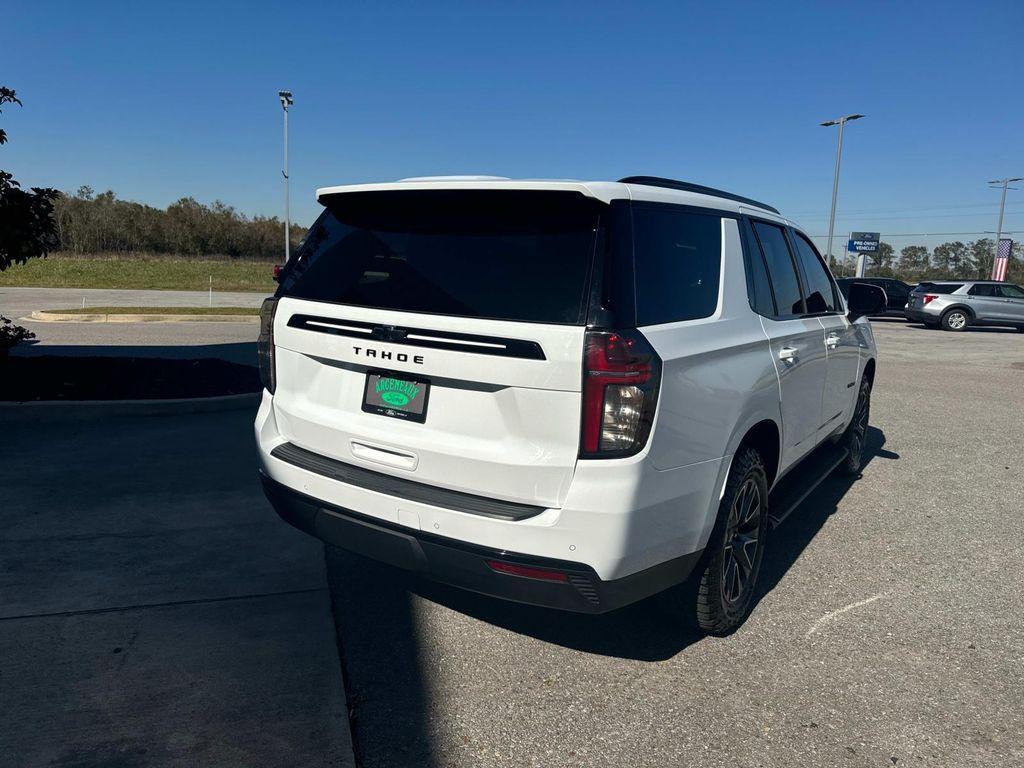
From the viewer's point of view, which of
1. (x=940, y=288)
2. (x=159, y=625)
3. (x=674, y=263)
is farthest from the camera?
(x=940, y=288)

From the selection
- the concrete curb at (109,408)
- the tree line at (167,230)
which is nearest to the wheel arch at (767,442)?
the concrete curb at (109,408)

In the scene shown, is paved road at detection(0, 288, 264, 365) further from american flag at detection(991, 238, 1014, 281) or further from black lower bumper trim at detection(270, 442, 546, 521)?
american flag at detection(991, 238, 1014, 281)

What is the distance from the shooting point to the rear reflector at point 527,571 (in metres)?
2.59

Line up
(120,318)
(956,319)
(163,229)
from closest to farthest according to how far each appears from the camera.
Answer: (120,318), (956,319), (163,229)

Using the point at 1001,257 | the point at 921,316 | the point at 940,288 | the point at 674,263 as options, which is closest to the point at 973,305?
the point at 940,288

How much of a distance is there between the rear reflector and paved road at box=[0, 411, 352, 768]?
0.78m

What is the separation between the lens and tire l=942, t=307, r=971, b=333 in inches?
894

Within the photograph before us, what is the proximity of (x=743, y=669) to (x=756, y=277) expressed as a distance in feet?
5.94

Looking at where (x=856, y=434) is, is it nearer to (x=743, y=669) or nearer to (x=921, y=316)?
(x=743, y=669)

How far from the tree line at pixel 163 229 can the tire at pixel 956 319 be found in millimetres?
40119

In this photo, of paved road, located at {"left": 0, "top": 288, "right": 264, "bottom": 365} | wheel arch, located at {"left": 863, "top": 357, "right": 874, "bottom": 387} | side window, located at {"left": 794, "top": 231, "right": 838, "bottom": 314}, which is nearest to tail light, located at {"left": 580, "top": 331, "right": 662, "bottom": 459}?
side window, located at {"left": 794, "top": 231, "right": 838, "bottom": 314}

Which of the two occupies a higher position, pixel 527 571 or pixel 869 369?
pixel 869 369

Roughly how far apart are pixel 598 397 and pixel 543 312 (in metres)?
0.35

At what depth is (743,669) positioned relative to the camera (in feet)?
10.4
